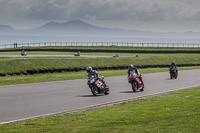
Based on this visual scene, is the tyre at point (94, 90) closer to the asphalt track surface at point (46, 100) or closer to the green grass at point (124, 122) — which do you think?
the asphalt track surface at point (46, 100)

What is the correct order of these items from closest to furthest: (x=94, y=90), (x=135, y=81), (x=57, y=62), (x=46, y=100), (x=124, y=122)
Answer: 1. (x=124, y=122)
2. (x=46, y=100)
3. (x=94, y=90)
4. (x=135, y=81)
5. (x=57, y=62)

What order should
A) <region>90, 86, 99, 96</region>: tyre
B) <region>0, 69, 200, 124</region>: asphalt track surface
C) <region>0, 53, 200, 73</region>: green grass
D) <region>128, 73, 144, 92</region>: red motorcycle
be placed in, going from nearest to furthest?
1. <region>0, 69, 200, 124</region>: asphalt track surface
2. <region>90, 86, 99, 96</region>: tyre
3. <region>128, 73, 144, 92</region>: red motorcycle
4. <region>0, 53, 200, 73</region>: green grass

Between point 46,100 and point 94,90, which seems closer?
point 46,100

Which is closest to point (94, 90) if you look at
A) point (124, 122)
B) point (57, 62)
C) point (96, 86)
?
point (96, 86)

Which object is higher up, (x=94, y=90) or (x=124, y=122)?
(x=94, y=90)

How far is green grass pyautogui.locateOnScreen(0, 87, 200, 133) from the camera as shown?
30.4 ft

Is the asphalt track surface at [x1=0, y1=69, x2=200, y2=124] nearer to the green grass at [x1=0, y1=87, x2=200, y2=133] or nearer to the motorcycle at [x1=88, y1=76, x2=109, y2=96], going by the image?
the motorcycle at [x1=88, y1=76, x2=109, y2=96]

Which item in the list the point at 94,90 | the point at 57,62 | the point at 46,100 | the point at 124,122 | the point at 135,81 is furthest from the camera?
the point at 57,62

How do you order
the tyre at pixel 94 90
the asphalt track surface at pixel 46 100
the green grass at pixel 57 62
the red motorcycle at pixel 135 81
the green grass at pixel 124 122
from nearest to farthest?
1. the green grass at pixel 124 122
2. the asphalt track surface at pixel 46 100
3. the tyre at pixel 94 90
4. the red motorcycle at pixel 135 81
5. the green grass at pixel 57 62

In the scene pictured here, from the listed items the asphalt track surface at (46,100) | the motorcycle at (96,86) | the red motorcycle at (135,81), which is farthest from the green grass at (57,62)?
the motorcycle at (96,86)

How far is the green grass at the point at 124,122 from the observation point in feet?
30.4

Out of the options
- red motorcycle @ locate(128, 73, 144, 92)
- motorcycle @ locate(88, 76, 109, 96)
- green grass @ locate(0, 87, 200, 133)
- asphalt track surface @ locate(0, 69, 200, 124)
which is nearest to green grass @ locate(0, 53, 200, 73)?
asphalt track surface @ locate(0, 69, 200, 124)

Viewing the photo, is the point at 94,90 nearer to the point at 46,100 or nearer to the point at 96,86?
the point at 96,86

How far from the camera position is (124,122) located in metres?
10.3
